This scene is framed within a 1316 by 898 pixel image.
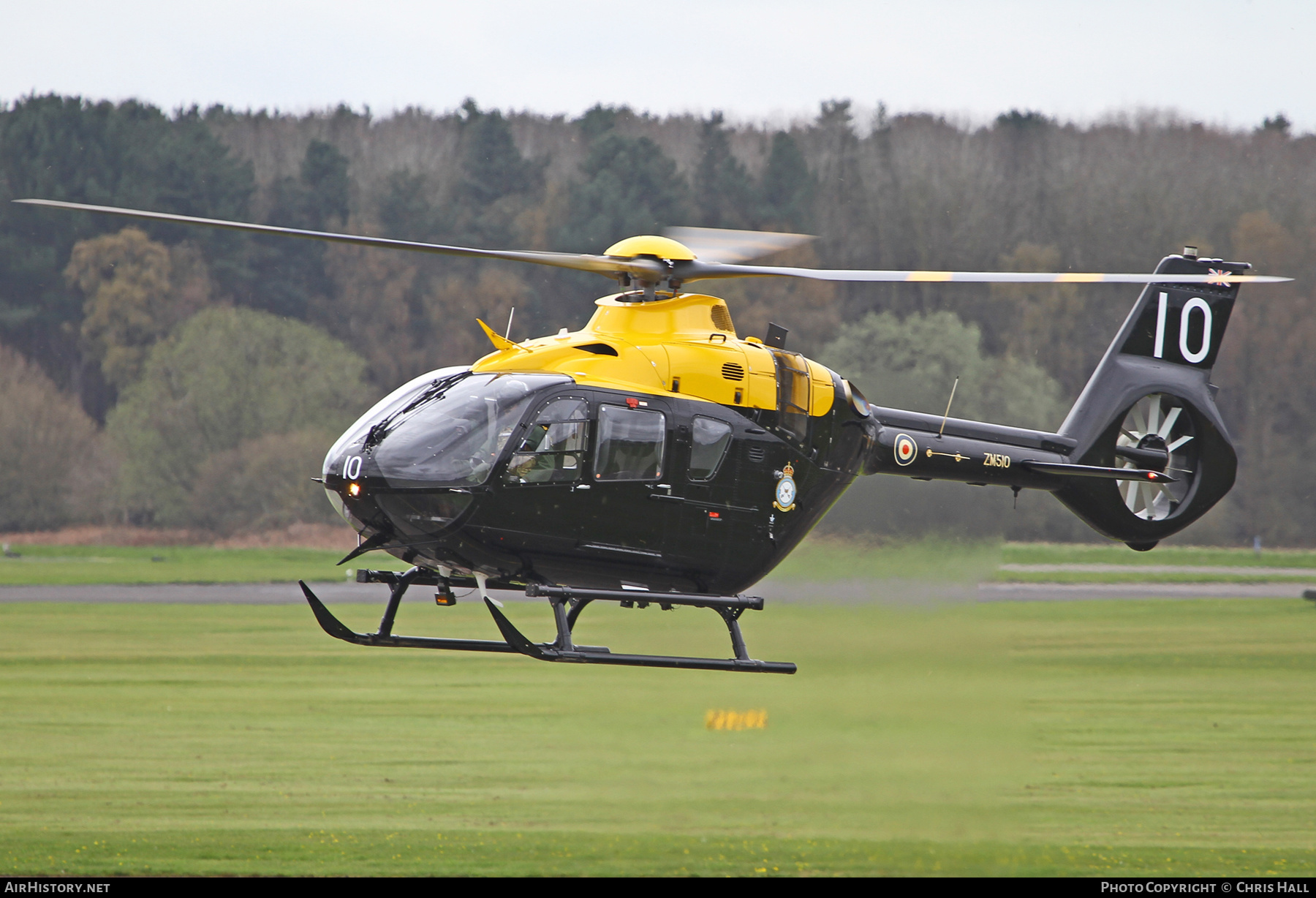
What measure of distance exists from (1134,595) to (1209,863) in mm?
19973

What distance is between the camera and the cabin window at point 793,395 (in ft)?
37.8

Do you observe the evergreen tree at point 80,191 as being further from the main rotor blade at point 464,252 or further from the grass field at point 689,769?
the main rotor blade at point 464,252

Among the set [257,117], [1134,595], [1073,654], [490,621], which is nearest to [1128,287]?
[1134,595]

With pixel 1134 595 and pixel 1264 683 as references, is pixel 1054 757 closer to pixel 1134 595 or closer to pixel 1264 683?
pixel 1264 683

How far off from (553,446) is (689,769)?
19.5 feet

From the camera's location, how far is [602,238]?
51.9m

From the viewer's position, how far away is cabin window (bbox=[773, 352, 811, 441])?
1152 centimetres

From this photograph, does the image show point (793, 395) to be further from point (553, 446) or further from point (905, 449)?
point (553, 446)

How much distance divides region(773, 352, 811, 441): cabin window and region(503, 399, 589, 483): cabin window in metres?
1.95

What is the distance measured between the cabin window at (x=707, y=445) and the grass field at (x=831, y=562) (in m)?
4.20

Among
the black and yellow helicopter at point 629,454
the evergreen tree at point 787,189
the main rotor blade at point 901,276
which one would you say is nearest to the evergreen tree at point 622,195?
the evergreen tree at point 787,189

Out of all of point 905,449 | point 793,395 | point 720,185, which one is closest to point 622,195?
point 720,185

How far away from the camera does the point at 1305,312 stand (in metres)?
42.4

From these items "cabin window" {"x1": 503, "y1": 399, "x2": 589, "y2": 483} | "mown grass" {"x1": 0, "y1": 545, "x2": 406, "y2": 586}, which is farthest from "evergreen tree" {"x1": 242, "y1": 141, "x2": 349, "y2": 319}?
"cabin window" {"x1": 503, "y1": 399, "x2": 589, "y2": 483}
